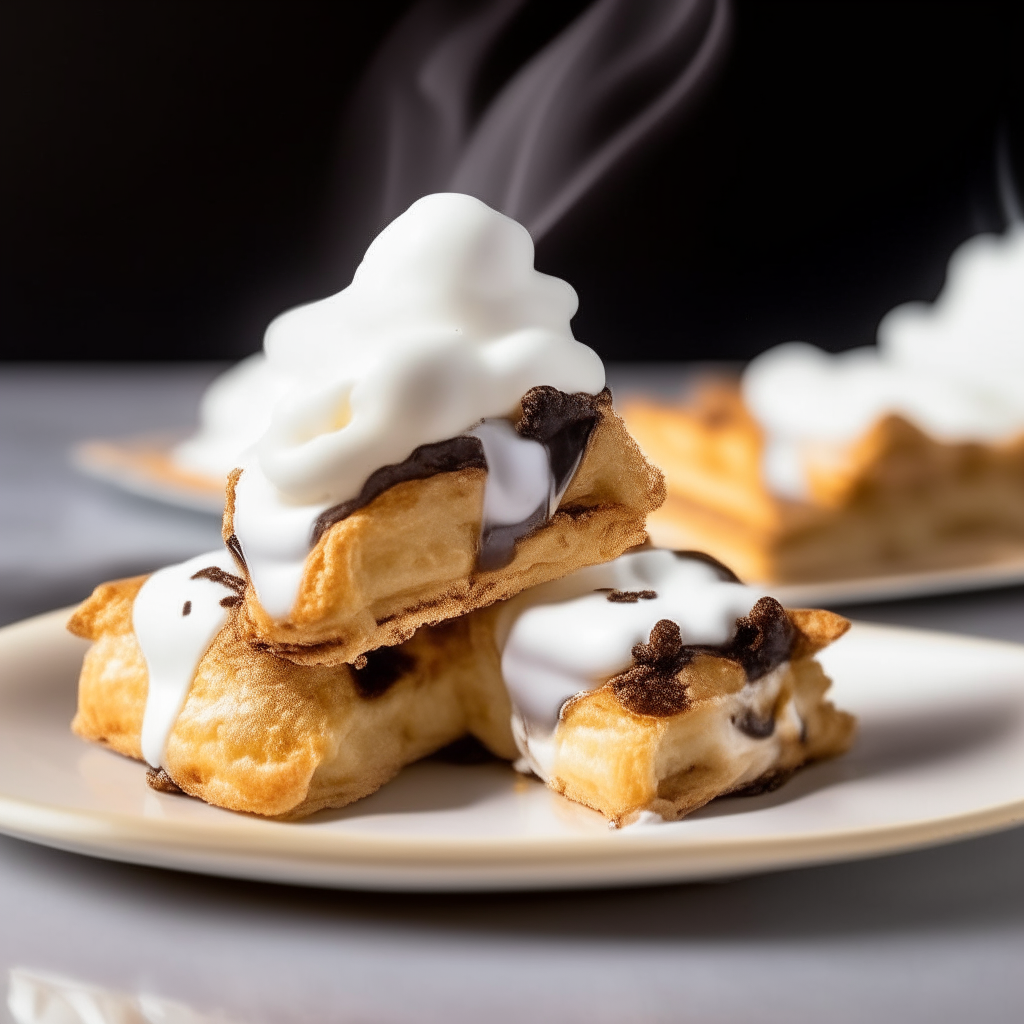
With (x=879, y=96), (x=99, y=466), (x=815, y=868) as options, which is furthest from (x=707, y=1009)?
(x=879, y=96)

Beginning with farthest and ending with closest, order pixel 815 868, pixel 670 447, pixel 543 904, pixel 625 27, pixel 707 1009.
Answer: pixel 670 447
pixel 625 27
pixel 815 868
pixel 543 904
pixel 707 1009

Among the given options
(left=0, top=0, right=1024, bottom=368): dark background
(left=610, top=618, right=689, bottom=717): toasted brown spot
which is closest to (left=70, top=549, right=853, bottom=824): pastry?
(left=610, top=618, right=689, bottom=717): toasted brown spot

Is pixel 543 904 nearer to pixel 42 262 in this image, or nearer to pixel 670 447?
pixel 670 447

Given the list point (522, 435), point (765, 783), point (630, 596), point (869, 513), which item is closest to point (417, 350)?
point (522, 435)

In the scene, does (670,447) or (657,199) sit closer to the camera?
(670,447)

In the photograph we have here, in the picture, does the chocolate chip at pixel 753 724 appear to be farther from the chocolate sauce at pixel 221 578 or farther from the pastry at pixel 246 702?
the chocolate sauce at pixel 221 578

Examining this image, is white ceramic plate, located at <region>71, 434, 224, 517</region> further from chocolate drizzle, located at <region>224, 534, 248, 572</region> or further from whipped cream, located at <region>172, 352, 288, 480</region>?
chocolate drizzle, located at <region>224, 534, 248, 572</region>

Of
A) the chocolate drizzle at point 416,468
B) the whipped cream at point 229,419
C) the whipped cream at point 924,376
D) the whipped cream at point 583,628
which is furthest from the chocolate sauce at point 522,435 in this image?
the whipped cream at point 229,419

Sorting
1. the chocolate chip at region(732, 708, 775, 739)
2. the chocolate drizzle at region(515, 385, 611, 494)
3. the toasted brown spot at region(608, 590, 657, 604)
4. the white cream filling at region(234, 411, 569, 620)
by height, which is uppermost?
the chocolate drizzle at region(515, 385, 611, 494)
